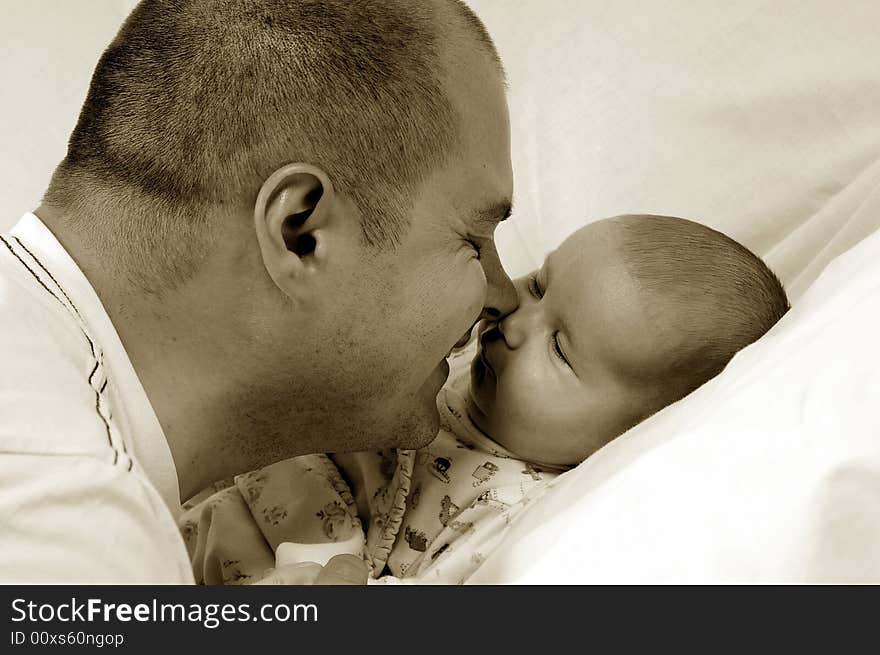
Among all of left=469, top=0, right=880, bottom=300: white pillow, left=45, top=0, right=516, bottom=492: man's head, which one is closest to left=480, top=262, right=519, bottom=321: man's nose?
left=45, top=0, right=516, bottom=492: man's head

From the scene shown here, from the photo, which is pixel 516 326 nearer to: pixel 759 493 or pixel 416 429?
pixel 416 429

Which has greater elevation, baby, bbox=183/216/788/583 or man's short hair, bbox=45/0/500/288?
man's short hair, bbox=45/0/500/288

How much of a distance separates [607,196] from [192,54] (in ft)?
2.78

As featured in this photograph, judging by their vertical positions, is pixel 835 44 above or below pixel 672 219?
above

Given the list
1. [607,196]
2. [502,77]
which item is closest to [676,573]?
[502,77]

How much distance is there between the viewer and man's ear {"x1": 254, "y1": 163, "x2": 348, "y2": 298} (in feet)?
3.21

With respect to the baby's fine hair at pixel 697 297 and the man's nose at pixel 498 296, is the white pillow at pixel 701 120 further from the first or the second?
the man's nose at pixel 498 296

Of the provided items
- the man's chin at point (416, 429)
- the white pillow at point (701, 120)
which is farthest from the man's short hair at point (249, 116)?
the white pillow at point (701, 120)

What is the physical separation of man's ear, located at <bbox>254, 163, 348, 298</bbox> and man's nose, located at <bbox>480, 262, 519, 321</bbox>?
0.93 ft

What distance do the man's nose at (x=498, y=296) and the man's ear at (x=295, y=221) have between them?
28 centimetres

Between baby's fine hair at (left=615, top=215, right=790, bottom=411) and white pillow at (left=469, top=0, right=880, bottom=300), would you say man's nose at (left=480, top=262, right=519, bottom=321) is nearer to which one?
baby's fine hair at (left=615, top=215, right=790, bottom=411)

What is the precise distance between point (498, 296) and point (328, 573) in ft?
1.38
